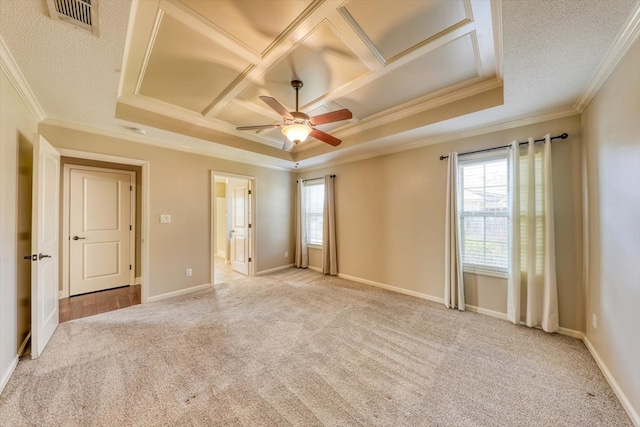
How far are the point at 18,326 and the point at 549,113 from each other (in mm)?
5654

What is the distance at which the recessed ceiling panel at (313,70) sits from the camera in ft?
6.47

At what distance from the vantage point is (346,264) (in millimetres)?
4695

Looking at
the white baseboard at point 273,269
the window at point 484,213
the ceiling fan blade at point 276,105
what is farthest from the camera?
the white baseboard at point 273,269

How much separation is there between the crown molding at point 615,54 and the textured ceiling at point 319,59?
0.04 m

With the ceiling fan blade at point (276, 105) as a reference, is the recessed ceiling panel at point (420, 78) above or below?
above

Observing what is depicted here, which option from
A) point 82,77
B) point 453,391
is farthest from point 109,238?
point 453,391

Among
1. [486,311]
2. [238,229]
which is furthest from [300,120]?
[238,229]

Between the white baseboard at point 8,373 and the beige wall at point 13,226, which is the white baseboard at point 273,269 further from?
the white baseboard at point 8,373

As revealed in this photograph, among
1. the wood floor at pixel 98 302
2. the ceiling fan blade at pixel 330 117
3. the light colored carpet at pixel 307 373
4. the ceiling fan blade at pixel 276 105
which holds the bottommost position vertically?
the light colored carpet at pixel 307 373

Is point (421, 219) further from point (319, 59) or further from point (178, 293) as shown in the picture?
point (178, 293)

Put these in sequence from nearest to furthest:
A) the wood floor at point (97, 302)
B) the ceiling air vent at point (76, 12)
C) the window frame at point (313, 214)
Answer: the ceiling air vent at point (76, 12), the wood floor at point (97, 302), the window frame at point (313, 214)

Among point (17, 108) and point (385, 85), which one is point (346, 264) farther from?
point (17, 108)

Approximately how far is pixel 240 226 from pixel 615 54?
17.8 ft

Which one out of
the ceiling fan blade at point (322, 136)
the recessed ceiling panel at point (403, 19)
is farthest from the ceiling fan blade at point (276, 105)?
the recessed ceiling panel at point (403, 19)
